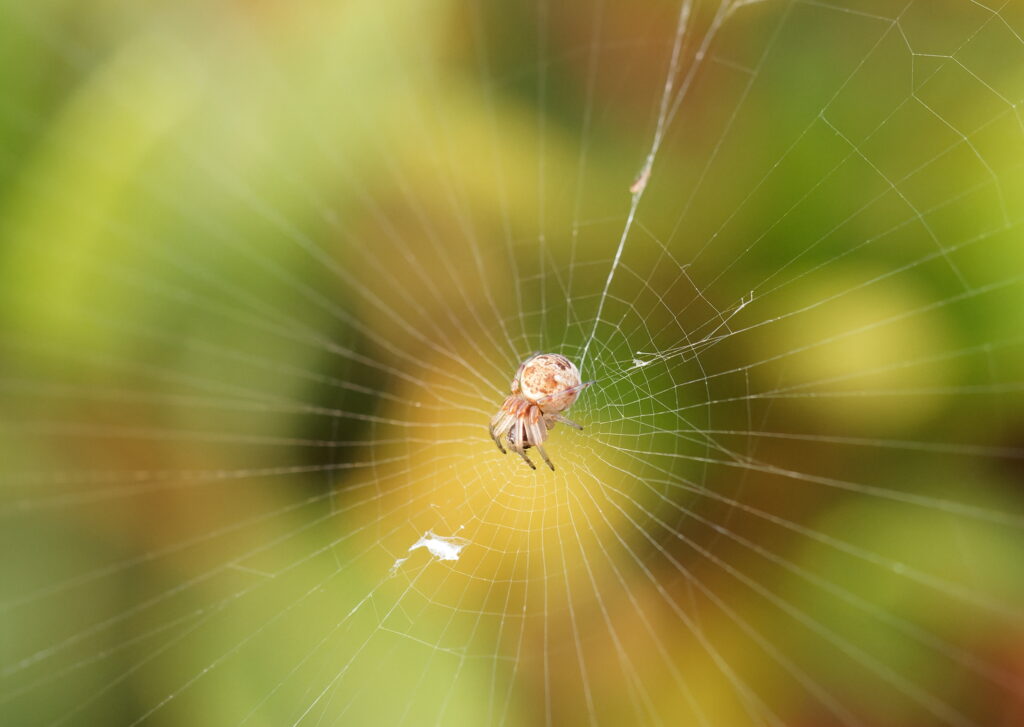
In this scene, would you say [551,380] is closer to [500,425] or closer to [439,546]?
[500,425]

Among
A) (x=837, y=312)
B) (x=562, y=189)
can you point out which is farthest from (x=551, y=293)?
(x=837, y=312)

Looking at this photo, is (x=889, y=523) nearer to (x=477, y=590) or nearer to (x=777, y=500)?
(x=777, y=500)

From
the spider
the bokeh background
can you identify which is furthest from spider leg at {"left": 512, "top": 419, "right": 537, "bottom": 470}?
the bokeh background

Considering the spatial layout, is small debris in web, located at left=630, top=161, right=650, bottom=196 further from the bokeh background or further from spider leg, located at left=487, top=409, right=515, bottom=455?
spider leg, located at left=487, top=409, right=515, bottom=455

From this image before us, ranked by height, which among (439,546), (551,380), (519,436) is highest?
(551,380)

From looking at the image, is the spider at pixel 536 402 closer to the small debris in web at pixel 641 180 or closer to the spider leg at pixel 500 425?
the spider leg at pixel 500 425

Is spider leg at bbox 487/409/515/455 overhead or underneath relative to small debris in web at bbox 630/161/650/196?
underneath

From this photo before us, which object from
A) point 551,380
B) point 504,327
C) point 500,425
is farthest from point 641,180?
point 500,425
